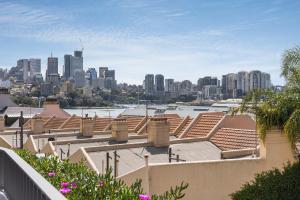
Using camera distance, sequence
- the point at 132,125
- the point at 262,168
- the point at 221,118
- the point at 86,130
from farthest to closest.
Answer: the point at 132,125 → the point at 86,130 → the point at 221,118 → the point at 262,168

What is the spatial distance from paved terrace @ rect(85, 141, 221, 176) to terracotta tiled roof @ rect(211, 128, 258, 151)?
46cm

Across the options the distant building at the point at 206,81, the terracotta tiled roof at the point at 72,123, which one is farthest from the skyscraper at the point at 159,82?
the terracotta tiled roof at the point at 72,123

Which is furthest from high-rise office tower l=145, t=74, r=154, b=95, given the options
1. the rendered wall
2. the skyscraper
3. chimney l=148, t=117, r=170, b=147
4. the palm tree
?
the palm tree

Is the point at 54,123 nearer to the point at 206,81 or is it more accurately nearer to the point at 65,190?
the point at 65,190

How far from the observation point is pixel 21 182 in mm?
6273

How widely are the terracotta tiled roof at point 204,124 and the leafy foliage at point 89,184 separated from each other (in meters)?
19.4

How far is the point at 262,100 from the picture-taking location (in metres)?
15.6

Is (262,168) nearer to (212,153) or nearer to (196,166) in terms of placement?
(196,166)

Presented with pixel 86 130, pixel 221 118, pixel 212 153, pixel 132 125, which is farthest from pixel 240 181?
pixel 132 125

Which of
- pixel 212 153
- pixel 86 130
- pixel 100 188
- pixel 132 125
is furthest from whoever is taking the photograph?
pixel 132 125

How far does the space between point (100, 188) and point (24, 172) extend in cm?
104

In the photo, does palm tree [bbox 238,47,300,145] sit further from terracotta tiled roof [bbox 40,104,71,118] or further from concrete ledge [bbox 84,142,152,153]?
terracotta tiled roof [bbox 40,104,71,118]

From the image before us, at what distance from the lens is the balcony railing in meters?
4.48

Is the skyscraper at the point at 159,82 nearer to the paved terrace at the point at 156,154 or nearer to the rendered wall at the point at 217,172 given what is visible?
the paved terrace at the point at 156,154
